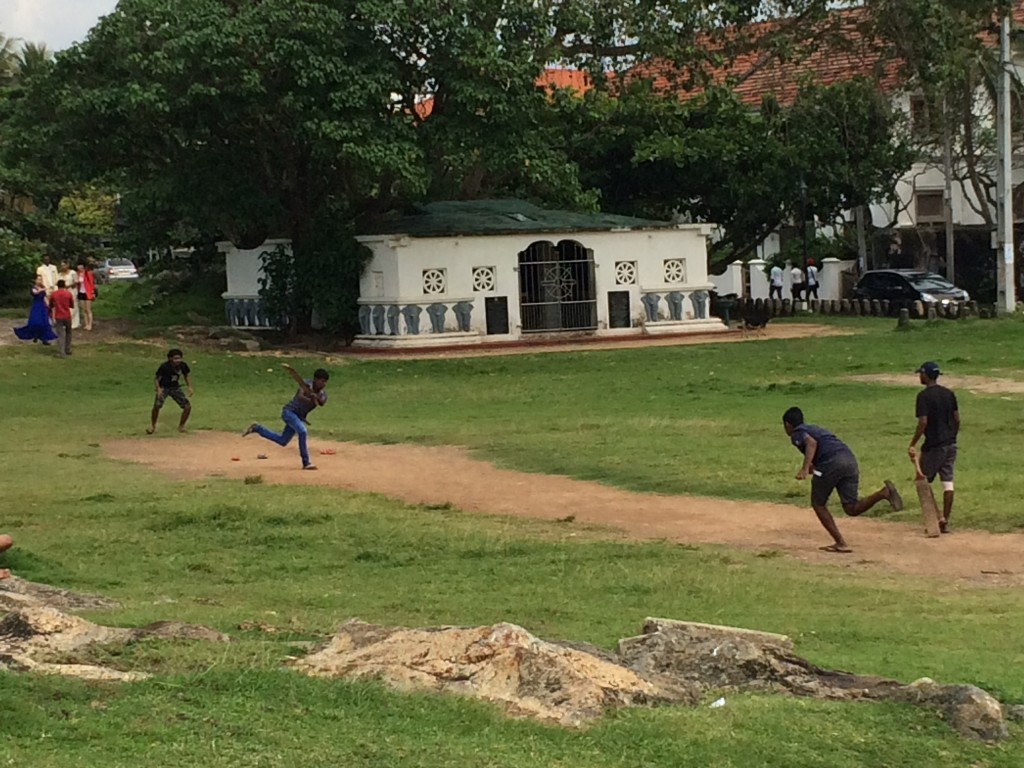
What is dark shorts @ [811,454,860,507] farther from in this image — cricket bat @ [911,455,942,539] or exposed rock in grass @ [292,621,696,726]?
exposed rock in grass @ [292,621,696,726]

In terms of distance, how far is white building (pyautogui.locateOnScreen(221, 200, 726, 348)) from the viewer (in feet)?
117

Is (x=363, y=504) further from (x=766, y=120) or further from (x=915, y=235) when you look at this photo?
(x=915, y=235)

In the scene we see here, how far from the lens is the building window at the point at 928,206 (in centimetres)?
5216

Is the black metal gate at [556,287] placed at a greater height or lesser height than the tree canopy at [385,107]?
lesser

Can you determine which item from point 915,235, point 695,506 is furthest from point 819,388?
point 915,235

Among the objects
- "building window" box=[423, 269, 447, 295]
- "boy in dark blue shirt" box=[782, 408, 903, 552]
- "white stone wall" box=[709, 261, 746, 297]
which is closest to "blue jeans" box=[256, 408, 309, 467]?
"boy in dark blue shirt" box=[782, 408, 903, 552]

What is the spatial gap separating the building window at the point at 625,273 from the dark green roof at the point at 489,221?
0.91 m

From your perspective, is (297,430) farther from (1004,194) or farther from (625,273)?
(1004,194)

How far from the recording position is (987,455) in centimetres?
1738

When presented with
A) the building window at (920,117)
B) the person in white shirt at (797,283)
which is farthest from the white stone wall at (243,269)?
the building window at (920,117)

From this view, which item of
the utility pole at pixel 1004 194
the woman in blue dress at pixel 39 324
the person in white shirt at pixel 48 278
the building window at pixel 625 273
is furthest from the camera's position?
the utility pole at pixel 1004 194

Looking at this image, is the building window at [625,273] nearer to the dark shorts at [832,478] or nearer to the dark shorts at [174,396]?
the dark shorts at [174,396]

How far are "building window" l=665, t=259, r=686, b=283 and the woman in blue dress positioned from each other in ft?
48.9

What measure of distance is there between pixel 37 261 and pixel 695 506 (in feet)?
100
